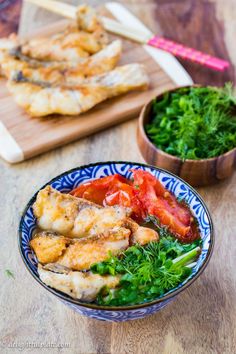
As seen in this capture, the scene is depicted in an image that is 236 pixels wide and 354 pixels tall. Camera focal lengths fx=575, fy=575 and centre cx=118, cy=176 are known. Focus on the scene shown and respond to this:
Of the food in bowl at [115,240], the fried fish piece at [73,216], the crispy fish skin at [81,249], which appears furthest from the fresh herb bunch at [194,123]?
the crispy fish skin at [81,249]

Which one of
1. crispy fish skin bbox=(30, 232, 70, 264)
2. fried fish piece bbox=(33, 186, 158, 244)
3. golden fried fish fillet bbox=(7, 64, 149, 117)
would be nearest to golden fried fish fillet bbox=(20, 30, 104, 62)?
golden fried fish fillet bbox=(7, 64, 149, 117)

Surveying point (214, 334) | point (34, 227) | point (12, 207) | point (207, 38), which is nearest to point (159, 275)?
point (214, 334)

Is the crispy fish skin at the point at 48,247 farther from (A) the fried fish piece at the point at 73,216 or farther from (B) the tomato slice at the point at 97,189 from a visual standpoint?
(B) the tomato slice at the point at 97,189

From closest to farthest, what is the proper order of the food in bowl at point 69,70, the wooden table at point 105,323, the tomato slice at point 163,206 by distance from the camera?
the wooden table at point 105,323 < the tomato slice at point 163,206 < the food in bowl at point 69,70

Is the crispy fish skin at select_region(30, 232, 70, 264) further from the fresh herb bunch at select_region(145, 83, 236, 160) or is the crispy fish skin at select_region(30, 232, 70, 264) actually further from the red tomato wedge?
the fresh herb bunch at select_region(145, 83, 236, 160)

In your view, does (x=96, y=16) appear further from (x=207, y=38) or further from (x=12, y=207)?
(x=12, y=207)

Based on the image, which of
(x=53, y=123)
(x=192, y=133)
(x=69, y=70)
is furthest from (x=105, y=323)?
(x=69, y=70)

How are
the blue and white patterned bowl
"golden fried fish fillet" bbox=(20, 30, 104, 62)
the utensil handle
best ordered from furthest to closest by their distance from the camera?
1. the utensil handle
2. "golden fried fish fillet" bbox=(20, 30, 104, 62)
3. the blue and white patterned bowl
